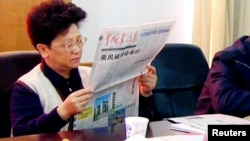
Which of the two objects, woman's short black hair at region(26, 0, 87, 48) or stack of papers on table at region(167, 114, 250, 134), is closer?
stack of papers on table at region(167, 114, 250, 134)

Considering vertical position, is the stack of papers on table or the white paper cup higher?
the white paper cup

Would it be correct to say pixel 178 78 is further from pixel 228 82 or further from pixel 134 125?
pixel 134 125

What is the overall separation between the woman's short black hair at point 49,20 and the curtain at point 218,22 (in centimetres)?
152

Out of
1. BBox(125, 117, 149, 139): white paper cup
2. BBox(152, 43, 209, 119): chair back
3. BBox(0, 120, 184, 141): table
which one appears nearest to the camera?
BBox(125, 117, 149, 139): white paper cup

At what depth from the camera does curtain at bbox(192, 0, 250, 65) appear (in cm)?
296

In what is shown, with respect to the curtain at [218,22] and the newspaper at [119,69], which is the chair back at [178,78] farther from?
the curtain at [218,22]

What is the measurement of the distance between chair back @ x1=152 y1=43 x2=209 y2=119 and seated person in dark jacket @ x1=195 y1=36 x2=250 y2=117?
0.18 metres

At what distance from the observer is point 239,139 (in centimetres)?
87

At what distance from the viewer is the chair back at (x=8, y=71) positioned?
1.70 metres

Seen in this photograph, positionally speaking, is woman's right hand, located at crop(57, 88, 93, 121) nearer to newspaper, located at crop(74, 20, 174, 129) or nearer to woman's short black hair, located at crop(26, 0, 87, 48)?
newspaper, located at crop(74, 20, 174, 129)

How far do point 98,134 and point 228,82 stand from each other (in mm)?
677

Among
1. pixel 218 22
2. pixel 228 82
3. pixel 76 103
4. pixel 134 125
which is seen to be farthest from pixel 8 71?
pixel 218 22

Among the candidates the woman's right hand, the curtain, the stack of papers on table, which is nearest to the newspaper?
the woman's right hand

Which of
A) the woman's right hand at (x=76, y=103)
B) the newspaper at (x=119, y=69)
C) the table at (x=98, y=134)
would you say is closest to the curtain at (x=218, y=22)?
the newspaper at (x=119, y=69)
